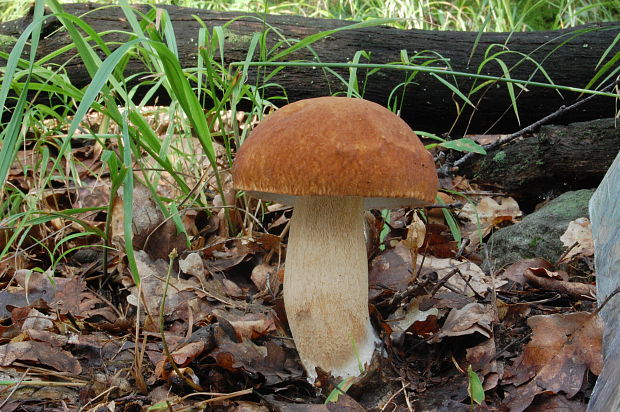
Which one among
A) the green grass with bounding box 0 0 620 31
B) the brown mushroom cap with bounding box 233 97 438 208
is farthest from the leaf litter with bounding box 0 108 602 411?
the green grass with bounding box 0 0 620 31

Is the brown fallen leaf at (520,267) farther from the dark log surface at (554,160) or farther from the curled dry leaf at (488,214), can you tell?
the dark log surface at (554,160)

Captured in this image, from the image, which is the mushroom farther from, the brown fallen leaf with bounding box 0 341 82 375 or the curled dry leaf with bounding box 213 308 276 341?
the brown fallen leaf with bounding box 0 341 82 375

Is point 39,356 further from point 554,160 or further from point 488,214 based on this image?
point 554,160

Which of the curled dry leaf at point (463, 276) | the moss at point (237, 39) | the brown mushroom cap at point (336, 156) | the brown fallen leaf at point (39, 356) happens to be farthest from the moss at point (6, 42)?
the curled dry leaf at point (463, 276)

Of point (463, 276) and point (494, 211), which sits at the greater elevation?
point (463, 276)

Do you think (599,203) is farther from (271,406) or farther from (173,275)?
(173,275)

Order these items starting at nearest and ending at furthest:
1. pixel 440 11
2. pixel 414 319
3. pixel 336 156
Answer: pixel 336 156 < pixel 414 319 < pixel 440 11

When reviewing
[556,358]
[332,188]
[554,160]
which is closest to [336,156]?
[332,188]
